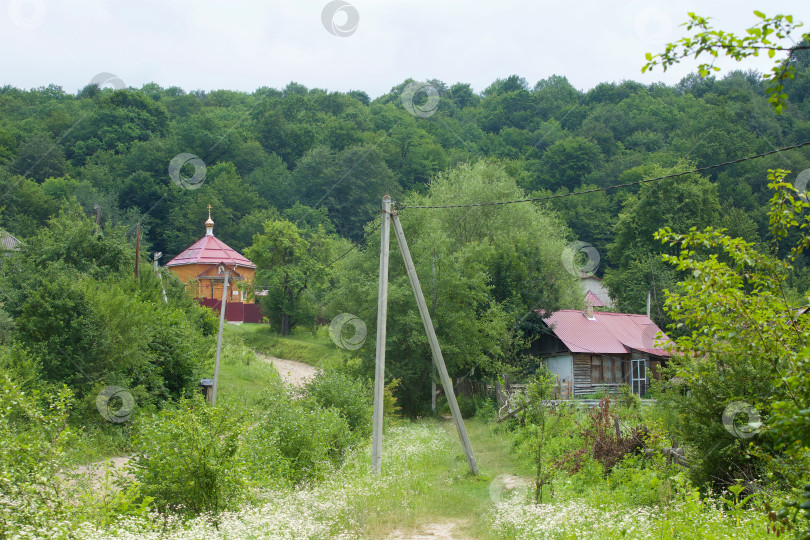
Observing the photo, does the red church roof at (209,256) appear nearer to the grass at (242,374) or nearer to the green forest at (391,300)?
the green forest at (391,300)

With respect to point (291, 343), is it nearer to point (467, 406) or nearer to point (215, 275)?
point (215, 275)

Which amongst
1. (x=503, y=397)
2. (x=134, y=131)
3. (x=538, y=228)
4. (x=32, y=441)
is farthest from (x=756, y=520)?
(x=134, y=131)

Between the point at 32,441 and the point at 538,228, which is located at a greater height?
the point at 538,228

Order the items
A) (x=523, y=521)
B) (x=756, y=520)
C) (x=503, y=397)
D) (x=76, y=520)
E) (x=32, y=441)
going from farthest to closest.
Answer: (x=503, y=397) → (x=523, y=521) → (x=32, y=441) → (x=76, y=520) → (x=756, y=520)

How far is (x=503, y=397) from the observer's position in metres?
25.7

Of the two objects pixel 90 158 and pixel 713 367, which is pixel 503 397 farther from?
pixel 90 158

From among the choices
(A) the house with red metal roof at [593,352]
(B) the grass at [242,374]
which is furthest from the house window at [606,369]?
(B) the grass at [242,374]

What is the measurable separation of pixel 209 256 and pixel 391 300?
97.7 feet

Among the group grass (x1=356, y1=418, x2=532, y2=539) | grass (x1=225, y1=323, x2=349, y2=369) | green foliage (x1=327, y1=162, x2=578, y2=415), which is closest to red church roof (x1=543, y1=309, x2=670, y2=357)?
green foliage (x1=327, y1=162, x2=578, y2=415)

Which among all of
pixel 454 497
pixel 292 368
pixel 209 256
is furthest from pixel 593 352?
pixel 209 256

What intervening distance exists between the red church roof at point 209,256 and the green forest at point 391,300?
18.9ft

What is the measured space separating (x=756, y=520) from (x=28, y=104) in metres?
91.8

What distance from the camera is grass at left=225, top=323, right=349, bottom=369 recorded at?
41344mm

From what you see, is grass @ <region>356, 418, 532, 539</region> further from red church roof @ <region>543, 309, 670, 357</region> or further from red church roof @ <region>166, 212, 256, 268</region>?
red church roof @ <region>166, 212, 256, 268</region>
